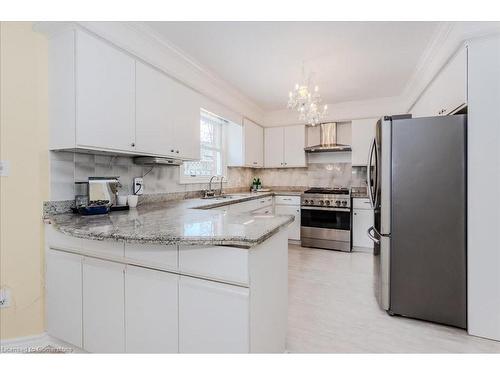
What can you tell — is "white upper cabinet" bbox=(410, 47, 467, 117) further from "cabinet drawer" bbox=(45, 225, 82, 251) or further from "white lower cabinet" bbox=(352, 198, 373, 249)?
"cabinet drawer" bbox=(45, 225, 82, 251)

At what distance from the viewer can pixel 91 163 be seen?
7.07ft

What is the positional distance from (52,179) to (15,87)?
65 centimetres

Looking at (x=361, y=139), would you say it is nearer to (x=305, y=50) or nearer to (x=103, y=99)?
(x=305, y=50)

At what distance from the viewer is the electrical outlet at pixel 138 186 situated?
2.59 m

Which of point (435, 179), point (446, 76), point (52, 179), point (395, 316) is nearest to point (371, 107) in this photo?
point (446, 76)

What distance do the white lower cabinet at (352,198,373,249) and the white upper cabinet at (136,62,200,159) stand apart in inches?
109

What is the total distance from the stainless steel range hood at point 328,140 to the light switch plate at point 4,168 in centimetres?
412

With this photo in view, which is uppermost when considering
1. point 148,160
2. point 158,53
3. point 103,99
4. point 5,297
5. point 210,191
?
point 158,53

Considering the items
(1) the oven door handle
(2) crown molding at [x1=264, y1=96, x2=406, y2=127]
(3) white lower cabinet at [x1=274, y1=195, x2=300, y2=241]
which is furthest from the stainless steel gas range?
(2) crown molding at [x1=264, y1=96, x2=406, y2=127]

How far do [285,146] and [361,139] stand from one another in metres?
1.38

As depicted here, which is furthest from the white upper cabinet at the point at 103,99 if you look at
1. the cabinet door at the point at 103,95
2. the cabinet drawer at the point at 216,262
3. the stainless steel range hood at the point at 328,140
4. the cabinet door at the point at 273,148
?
the stainless steel range hood at the point at 328,140

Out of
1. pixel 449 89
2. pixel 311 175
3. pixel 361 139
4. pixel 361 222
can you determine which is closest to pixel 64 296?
pixel 449 89

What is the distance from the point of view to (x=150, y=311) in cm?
134

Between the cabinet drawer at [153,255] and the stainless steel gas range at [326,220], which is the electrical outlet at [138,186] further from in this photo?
the stainless steel gas range at [326,220]
